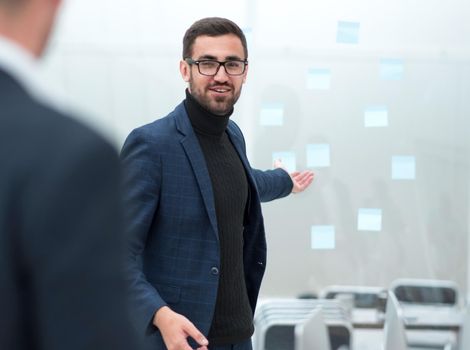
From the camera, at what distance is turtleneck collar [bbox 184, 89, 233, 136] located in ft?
7.04

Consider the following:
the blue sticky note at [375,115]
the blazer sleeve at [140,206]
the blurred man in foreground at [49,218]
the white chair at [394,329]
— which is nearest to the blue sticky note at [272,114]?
the blue sticky note at [375,115]

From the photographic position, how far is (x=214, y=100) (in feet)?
7.02

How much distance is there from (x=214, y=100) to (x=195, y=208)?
1.00 ft

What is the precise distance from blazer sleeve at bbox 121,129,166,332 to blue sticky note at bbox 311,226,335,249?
4.69ft

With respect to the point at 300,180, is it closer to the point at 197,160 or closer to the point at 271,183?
the point at 271,183

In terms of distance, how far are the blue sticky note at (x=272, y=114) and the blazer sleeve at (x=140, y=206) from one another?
4.32ft

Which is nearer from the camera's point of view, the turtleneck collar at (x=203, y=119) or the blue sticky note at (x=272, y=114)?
the turtleneck collar at (x=203, y=119)

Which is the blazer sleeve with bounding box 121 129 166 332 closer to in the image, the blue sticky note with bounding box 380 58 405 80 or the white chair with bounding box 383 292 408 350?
the white chair with bounding box 383 292 408 350

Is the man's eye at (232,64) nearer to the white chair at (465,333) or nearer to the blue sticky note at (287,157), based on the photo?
the blue sticky note at (287,157)

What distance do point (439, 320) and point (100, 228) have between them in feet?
9.39

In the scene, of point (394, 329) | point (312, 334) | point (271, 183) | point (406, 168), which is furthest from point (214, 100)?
point (406, 168)

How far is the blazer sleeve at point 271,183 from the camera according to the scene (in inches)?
96.8

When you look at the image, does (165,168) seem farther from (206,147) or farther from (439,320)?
(439,320)

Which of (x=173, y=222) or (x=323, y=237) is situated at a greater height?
(x=173, y=222)
